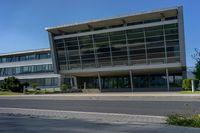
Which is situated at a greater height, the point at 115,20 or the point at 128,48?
the point at 115,20

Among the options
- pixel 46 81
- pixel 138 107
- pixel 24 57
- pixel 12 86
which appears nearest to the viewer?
pixel 138 107

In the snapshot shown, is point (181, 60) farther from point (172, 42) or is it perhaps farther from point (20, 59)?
point (20, 59)

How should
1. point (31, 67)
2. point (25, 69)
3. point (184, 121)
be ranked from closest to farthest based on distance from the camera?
point (184, 121) < point (31, 67) < point (25, 69)

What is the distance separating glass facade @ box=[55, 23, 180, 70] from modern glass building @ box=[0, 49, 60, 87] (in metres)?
21.8

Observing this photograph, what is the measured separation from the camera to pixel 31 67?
265ft

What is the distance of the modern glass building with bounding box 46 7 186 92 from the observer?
45.4m

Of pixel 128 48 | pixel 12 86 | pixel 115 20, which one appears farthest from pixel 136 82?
pixel 12 86

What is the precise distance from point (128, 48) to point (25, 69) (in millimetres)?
40024

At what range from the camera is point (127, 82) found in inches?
2311

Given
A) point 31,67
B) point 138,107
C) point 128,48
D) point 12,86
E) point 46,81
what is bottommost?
point 138,107

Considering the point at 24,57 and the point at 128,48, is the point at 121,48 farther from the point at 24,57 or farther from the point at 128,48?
the point at 24,57

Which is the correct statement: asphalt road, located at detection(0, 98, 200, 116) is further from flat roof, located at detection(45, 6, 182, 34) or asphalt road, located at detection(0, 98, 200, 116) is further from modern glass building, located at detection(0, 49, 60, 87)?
modern glass building, located at detection(0, 49, 60, 87)

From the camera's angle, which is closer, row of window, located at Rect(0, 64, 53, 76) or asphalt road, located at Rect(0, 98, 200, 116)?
asphalt road, located at Rect(0, 98, 200, 116)

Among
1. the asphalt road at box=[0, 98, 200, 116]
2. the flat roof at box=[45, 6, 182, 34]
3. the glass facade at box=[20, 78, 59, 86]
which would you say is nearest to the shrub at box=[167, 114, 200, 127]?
the asphalt road at box=[0, 98, 200, 116]
